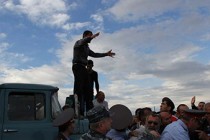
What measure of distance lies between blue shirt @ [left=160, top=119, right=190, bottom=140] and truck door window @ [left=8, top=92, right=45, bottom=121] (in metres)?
2.39

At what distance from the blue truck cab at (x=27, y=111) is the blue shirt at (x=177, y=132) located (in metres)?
2.32

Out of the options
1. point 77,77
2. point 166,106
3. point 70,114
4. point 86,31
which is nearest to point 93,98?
point 77,77

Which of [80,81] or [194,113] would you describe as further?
[80,81]

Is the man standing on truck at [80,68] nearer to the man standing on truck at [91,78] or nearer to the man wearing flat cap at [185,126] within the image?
the man standing on truck at [91,78]

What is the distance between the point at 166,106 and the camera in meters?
6.52

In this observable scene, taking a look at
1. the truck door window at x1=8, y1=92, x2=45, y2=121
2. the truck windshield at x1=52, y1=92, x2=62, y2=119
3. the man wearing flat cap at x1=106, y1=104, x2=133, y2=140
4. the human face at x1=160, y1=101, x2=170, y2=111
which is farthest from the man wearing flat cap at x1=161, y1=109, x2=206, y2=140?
the truck door window at x1=8, y1=92, x2=45, y2=121

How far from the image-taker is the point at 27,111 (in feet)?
20.3

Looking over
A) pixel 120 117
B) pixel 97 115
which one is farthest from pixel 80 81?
pixel 97 115

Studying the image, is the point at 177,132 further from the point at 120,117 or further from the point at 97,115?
the point at 97,115

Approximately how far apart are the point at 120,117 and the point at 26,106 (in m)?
2.51

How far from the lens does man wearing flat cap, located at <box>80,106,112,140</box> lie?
142 inches

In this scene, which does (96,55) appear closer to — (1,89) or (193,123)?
(1,89)

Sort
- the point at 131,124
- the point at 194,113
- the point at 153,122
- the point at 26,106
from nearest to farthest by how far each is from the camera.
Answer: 1. the point at 194,113
2. the point at 131,124
3. the point at 153,122
4. the point at 26,106

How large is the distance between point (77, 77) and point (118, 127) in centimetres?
461
